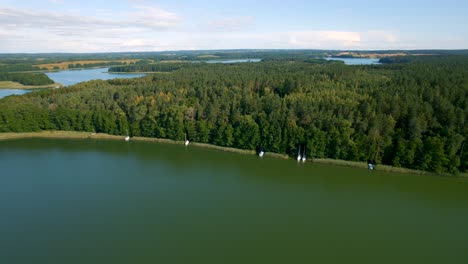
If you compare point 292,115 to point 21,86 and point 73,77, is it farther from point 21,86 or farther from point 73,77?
point 73,77

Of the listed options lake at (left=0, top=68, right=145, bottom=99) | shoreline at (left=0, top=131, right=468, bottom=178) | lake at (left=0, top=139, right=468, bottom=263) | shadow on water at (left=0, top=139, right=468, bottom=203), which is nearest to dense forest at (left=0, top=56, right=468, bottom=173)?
shoreline at (left=0, top=131, right=468, bottom=178)

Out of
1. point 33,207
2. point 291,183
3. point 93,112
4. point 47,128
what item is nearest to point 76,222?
point 33,207

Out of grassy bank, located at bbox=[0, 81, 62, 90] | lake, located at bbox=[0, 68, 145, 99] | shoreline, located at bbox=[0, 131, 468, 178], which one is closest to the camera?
shoreline, located at bbox=[0, 131, 468, 178]

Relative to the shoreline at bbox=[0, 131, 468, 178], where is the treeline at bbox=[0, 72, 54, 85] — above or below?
above

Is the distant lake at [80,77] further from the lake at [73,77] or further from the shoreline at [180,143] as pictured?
the shoreline at [180,143]

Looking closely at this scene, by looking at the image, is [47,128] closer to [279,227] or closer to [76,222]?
[76,222]

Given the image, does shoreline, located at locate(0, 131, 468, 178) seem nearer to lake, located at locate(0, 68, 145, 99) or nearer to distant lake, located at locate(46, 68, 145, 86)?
lake, located at locate(0, 68, 145, 99)

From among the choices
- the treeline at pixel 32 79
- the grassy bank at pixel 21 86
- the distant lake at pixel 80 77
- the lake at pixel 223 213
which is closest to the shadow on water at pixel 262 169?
the lake at pixel 223 213
